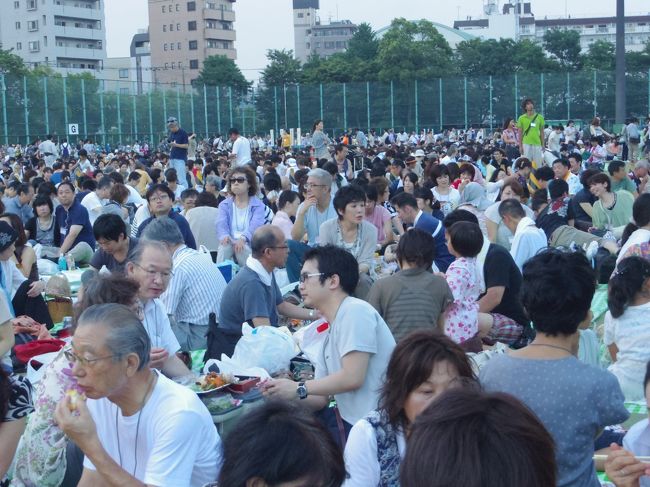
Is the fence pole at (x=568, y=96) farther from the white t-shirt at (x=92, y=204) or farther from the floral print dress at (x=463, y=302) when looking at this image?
the floral print dress at (x=463, y=302)

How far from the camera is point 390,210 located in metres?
10.7

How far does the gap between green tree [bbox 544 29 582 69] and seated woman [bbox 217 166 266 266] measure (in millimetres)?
70393

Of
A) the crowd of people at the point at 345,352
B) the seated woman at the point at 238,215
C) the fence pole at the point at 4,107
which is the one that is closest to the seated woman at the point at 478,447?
the crowd of people at the point at 345,352

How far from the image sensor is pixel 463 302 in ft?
20.4

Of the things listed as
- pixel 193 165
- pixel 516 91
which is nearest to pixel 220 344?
pixel 193 165

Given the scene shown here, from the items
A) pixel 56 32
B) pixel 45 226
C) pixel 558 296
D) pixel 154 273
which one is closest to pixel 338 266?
pixel 154 273

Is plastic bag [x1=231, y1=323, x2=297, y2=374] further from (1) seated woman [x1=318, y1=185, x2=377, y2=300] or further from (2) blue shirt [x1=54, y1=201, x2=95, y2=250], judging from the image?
(2) blue shirt [x1=54, y1=201, x2=95, y2=250]

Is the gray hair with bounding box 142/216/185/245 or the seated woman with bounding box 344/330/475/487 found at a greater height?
the gray hair with bounding box 142/216/185/245

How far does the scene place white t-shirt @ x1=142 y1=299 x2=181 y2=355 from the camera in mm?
4941

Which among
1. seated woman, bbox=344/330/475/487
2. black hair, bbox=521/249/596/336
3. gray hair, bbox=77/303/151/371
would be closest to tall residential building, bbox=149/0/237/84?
gray hair, bbox=77/303/151/371

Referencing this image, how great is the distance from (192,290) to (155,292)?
4.73 feet

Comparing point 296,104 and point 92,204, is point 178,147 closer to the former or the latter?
point 92,204

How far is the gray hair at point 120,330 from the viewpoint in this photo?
10.6 ft

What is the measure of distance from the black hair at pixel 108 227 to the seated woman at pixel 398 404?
14.3 ft
